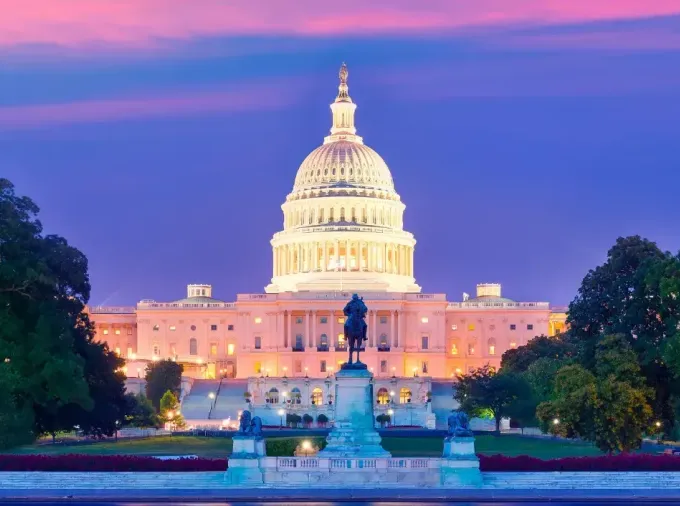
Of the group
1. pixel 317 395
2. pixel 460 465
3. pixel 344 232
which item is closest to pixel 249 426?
pixel 460 465

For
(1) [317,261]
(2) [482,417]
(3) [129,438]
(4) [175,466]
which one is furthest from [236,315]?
(4) [175,466]

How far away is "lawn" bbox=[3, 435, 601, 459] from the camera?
276ft

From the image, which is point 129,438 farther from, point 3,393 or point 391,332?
point 391,332

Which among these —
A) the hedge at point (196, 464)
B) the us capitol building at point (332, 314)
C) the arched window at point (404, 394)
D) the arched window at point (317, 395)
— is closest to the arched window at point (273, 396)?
the arched window at point (317, 395)

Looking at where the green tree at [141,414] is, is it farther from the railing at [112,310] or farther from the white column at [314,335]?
the railing at [112,310]

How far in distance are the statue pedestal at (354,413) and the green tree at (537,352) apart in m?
66.6

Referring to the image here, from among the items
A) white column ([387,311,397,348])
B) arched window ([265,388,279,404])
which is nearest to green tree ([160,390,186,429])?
arched window ([265,388,279,404])

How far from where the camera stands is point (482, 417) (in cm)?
12569

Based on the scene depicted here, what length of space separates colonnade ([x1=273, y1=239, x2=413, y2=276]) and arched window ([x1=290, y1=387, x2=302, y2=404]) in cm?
4105

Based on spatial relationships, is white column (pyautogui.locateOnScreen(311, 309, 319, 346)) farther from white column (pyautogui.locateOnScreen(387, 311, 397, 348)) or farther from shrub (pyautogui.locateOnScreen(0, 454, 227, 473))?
shrub (pyautogui.locateOnScreen(0, 454, 227, 473))

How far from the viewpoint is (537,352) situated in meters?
138

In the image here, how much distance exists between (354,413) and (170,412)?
215 ft

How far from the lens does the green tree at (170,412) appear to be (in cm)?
12688

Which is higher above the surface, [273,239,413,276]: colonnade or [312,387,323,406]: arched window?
[273,239,413,276]: colonnade
